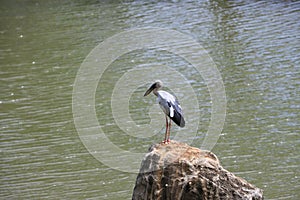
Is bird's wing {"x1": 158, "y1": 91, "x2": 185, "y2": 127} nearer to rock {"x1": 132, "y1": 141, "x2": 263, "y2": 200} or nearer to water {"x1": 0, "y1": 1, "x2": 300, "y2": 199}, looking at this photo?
rock {"x1": 132, "y1": 141, "x2": 263, "y2": 200}

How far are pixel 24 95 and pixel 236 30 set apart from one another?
282 inches

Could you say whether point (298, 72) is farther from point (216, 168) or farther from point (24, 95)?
point (216, 168)

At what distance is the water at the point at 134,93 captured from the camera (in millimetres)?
12022

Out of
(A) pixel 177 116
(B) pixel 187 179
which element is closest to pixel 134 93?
(A) pixel 177 116

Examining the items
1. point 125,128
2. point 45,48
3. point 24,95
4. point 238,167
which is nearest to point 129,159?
point 125,128

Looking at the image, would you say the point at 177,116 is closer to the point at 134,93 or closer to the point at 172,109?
the point at 172,109

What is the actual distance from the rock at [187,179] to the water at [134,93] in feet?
12.1

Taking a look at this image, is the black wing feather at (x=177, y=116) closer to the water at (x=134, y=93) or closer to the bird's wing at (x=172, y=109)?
the bird's wing at (x=172, y=109)

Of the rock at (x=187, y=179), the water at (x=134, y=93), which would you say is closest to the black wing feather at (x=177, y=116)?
the rock at (x=187, y=179)

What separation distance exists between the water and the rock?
12.1 feet

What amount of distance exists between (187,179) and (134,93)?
8.09m

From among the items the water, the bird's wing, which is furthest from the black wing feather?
the water

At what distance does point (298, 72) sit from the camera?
51.6 feet

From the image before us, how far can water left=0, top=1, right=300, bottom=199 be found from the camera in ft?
39.4
